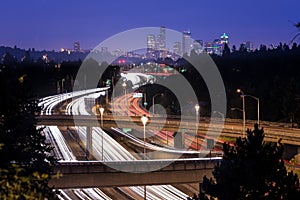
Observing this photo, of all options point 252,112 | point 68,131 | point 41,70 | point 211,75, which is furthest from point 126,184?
point 41,70

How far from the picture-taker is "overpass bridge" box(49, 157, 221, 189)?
2841 cm

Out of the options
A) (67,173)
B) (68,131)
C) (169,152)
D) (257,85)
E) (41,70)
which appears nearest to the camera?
(67,173)

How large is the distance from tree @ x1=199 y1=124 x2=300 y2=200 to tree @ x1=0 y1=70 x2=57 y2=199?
247 inches

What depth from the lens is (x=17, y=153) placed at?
14.5m

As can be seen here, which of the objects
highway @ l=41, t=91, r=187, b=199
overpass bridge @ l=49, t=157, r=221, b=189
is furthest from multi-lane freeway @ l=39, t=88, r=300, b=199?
overpass bridge @ l=49, t=157, r=221, b=189

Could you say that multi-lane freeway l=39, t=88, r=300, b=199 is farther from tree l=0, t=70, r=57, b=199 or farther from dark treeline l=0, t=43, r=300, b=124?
tree l=0, t=70, r=57, b=199

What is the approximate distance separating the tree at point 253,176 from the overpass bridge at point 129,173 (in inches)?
378

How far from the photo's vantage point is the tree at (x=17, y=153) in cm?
901

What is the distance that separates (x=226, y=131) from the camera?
4578cm

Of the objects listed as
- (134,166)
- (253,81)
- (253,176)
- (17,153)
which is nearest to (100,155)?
(134,166)

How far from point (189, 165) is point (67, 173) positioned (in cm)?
673

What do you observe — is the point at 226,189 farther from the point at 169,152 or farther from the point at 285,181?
the point at 169,152

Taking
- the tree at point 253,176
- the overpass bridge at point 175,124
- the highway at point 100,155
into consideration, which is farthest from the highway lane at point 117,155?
the tree at point 253,176

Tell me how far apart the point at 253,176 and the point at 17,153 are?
825 centimetres
